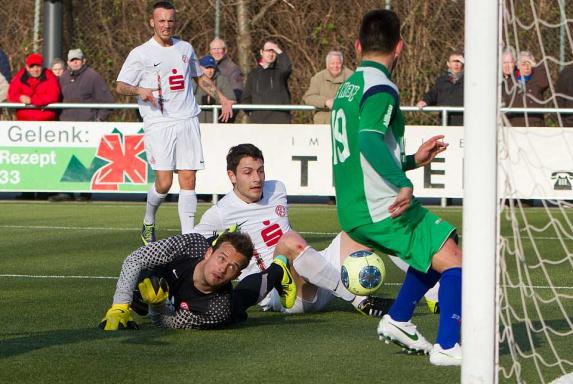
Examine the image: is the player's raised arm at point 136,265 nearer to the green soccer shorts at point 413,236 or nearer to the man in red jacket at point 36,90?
the green soccer shorts at point 413,236

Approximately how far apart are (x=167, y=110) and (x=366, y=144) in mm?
5814

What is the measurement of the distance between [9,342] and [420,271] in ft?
7.28

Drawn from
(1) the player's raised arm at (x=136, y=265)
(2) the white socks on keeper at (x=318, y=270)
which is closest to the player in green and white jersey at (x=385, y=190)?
(1) the player's raised arm at (x=136, y=265)

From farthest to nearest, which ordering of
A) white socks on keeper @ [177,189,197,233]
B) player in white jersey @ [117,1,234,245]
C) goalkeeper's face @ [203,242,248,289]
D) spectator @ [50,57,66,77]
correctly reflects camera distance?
1. spectator @ [50,57,66,77]
2. white socks on keeper @ [177,189,197,233]
3. player in white jersey @ [117,1,234,245]
4. goalkeeper's face @ [203,242,248,289]

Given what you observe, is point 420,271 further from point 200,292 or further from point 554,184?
point 554,184

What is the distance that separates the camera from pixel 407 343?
21.3 feet

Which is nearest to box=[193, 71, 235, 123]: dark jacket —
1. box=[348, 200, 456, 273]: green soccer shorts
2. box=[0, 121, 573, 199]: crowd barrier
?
box=[0, 121, 573, 199]: crowd barrier

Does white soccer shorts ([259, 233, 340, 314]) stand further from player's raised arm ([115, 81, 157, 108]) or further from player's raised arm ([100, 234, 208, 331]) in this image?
player's raised arm ([115, 81, 157, 108])

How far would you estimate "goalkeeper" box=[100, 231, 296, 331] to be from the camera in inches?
278

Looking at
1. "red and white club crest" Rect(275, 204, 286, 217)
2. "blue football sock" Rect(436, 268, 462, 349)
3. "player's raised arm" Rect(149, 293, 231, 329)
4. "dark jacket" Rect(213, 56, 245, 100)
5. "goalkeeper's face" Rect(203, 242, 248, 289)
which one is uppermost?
"dark jacket" Rect(213, 56, 245, 100)

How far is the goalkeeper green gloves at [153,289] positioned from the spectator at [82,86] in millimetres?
10841

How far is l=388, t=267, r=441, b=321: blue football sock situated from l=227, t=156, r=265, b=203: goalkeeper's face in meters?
2.18

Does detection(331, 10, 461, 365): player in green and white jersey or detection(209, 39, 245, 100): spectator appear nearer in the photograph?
detection(331, 10, 461, 365): player in green and white jersey

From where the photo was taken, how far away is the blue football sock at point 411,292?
6.50 m
